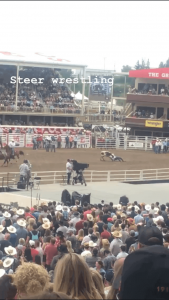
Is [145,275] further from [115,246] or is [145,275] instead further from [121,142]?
[121,142]

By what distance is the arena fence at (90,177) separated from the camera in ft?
82.6

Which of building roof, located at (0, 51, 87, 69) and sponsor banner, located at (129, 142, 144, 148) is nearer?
sponsor banner, located at (129, 142, 144, 148)

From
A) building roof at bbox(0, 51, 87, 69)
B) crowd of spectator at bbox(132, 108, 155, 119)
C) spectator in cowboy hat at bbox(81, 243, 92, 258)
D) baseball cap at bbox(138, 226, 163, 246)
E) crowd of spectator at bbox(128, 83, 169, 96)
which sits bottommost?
spectator in cowboy hat at bbox(81, 243, 92, 258)

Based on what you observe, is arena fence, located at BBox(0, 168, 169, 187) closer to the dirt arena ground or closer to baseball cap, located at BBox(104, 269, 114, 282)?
the dirt arena ground

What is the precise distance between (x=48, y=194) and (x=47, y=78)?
121 ft

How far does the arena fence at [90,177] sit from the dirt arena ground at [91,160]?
2.15 meters

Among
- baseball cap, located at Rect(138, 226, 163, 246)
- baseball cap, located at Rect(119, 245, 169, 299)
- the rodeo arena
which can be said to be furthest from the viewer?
baseball cap, located at Rect(138, 226, 163, 246)

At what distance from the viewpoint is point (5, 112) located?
49375mm

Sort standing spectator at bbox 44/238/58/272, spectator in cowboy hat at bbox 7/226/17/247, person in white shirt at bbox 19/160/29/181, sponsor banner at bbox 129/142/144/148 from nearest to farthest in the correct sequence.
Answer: standing spectator at bbox 44/238/58/272, spectator in cowboy hat at bbox 7/226/17/247, person in white shirt at bbox 19/160/29/181, sponsor banner at bbox 129/142/144/148

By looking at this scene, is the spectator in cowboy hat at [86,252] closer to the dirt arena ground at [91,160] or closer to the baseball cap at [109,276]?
the baseball cap at [109,276]

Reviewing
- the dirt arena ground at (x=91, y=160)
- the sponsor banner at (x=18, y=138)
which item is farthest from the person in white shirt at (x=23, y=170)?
the sponsor banner at (x=18, y=138)

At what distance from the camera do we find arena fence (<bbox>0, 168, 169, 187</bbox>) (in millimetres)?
25188

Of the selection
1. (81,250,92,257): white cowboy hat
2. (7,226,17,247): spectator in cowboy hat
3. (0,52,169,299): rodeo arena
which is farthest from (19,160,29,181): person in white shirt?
(81,250,92,257): white cowboy hat

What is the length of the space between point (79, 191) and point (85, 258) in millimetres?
15306
